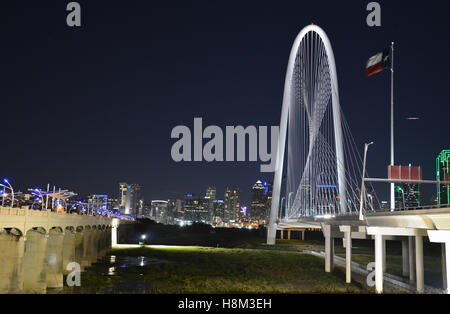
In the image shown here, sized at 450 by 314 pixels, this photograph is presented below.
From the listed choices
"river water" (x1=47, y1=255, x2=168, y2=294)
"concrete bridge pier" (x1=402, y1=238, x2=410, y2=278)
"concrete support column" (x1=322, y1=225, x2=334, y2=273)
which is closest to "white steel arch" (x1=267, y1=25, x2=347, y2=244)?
"concrete support column" (x1=322, y1=225, x2=334, y2=273)

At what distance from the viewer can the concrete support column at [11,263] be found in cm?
2728

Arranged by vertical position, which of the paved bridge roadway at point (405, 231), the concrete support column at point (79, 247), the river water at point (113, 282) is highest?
the paved bridge roadway at point (405, 231)

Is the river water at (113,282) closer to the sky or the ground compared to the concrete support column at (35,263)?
closer to the ground

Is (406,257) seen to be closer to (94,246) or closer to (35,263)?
(35,263)

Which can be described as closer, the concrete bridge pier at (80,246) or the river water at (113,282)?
the river water at (113,282)

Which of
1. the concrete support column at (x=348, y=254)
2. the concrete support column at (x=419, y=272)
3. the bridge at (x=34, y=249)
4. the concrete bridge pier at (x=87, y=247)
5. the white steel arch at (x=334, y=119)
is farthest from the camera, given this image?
the white steel arch at (x=334, y=119)

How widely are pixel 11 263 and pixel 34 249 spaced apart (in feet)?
25.2

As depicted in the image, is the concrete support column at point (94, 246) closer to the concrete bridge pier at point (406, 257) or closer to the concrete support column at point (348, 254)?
the concrete support column at point (348, 254)

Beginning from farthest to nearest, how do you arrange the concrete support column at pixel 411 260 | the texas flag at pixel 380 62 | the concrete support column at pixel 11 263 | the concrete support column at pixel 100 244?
the concrete support column at pixel 100 244, the concrete support column at pixel 411 260, the texas flag at pixel 380 62, the concrete support column at pixel 11 263

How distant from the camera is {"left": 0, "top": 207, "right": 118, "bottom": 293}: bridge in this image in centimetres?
2770

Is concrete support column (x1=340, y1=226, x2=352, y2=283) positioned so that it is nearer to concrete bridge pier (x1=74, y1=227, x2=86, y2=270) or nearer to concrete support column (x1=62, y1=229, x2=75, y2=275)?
concrete support column (x1=62, y1=229, x2=75, y2=275)

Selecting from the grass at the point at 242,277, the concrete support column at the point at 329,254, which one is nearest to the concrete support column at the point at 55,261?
the grass at the point at 242,277
